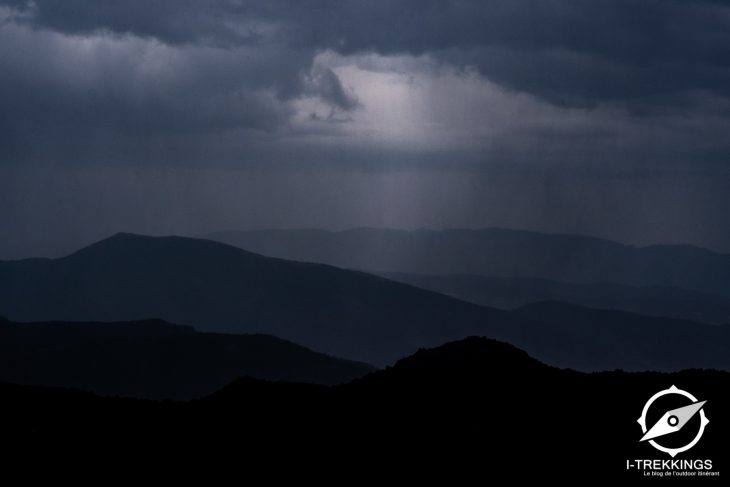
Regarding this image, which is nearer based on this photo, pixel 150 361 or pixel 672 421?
pixel 672 421

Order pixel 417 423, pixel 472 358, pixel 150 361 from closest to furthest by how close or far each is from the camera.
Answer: pixel 417 423, pixel 472 358, pixel 150 361

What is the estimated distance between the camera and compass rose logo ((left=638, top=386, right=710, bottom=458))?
27109 millimetres

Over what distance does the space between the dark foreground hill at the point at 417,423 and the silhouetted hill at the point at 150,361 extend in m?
79.1

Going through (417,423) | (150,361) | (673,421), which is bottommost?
(417,423)

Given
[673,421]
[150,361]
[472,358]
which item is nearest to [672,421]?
[673,421]

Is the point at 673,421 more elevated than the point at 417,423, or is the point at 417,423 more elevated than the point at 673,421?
the point at 673,421

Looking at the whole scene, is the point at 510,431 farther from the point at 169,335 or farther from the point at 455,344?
the point at 169,335

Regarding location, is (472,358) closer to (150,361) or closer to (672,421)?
(672,421)

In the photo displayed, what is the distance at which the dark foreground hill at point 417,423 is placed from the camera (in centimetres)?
2697

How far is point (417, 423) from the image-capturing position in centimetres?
3045

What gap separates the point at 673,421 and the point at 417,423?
29.0ft

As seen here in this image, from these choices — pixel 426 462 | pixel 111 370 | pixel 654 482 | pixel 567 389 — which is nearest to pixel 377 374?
pixel 567 389

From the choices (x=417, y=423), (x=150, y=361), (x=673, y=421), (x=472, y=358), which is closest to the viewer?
(x=673, y=421)

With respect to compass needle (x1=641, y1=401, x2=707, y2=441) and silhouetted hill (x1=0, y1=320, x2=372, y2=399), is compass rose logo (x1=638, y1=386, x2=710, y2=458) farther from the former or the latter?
silhouetted hill (x1=0, y1=320, x2=372, y2=399)
